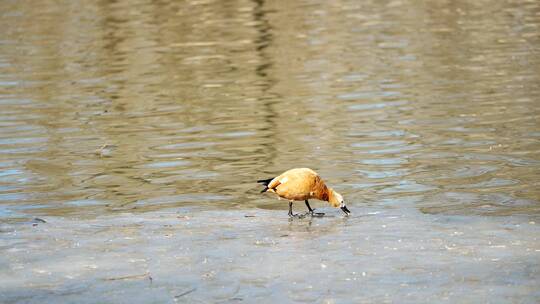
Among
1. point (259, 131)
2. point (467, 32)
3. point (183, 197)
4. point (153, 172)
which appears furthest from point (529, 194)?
point (467, 32)

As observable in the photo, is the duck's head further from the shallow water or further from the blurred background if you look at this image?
the blurred background

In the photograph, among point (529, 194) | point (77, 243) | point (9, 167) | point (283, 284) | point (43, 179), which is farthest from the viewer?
point (9, 167)

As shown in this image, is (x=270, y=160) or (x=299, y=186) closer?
(x=299, y=186)

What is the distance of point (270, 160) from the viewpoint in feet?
49.8

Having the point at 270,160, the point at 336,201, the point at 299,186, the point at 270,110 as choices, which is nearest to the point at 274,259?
the point at 299,186

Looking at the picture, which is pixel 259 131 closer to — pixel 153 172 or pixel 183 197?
pixel 153 172

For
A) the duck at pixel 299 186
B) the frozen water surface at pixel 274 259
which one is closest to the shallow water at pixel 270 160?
the frozen water surface at pixel 274 259

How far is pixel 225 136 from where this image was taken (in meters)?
17.4

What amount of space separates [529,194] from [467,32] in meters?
18.1

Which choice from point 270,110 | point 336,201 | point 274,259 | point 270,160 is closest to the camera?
point 274,259

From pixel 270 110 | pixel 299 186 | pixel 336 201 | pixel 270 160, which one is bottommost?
pixel 270 110

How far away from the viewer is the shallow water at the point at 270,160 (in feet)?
30.0

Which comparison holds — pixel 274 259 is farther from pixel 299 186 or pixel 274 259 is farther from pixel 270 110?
pixel 270 110

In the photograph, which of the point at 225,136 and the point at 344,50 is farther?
the point at 344,50
